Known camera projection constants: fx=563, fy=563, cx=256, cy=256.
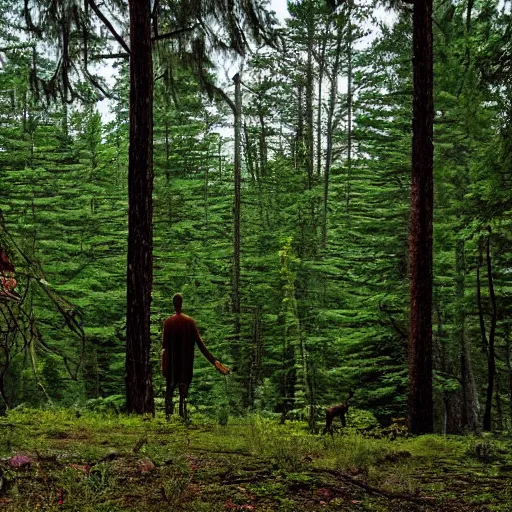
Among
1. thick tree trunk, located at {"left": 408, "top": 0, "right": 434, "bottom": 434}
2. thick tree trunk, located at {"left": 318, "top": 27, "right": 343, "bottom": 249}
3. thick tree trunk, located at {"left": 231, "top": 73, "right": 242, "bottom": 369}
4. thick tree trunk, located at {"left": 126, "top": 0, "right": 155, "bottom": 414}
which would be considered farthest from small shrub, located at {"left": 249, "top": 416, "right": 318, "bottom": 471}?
thick tree trunk, located at {"left": 318, "top": 27, "right": 343, "bottom": 249}

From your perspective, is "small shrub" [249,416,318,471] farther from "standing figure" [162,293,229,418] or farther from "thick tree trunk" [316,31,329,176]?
"thick tree trunk" [316,31,329,176]

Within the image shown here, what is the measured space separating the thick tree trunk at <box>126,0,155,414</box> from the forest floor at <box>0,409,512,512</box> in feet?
6.76

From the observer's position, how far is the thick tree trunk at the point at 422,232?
8.75 meters

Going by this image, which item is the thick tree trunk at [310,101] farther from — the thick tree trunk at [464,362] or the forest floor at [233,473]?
the forest floor at [233,473]

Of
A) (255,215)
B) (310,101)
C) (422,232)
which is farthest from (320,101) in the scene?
(422,232)

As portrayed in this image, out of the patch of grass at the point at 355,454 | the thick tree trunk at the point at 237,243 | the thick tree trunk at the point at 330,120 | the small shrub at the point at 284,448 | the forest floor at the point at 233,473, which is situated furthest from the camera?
the thick tree trunk at the point at 330,120

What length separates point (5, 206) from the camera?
861 inches

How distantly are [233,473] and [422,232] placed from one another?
18.4 feet

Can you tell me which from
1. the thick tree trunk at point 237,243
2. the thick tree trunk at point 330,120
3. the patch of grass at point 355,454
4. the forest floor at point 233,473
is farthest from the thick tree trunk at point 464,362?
the thick tree trunk at point 330,120

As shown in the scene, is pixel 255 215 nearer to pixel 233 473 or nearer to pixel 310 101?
pixel 310 101

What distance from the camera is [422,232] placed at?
28.7 ft

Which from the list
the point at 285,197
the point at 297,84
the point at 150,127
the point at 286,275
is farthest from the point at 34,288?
the point at 297,84

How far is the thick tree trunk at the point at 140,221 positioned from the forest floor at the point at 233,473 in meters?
2.06

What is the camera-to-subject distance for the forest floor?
3.42 metres
